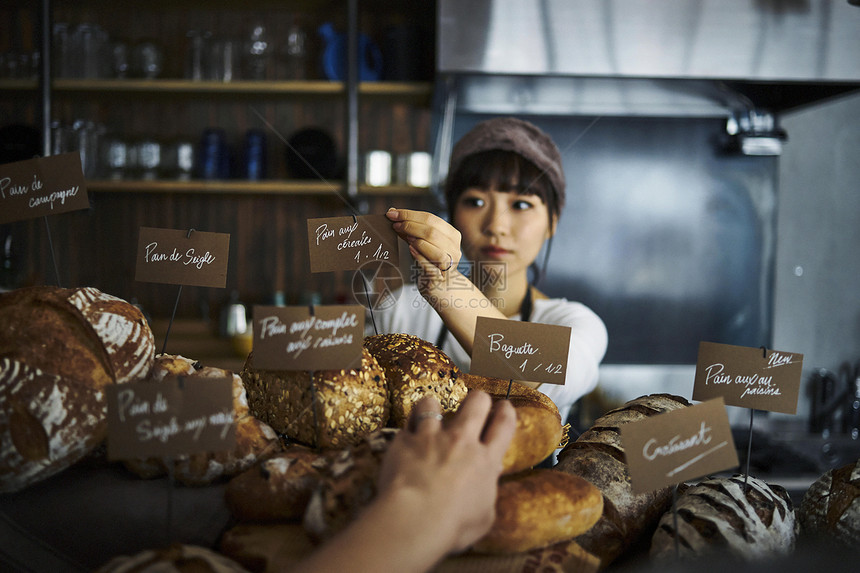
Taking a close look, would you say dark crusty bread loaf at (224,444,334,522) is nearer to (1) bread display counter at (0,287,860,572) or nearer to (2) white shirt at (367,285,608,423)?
(1) bread display counter at (0,287,860,572)

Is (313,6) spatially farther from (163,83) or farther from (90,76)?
(90,76)

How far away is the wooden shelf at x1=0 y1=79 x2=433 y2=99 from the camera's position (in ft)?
7.35

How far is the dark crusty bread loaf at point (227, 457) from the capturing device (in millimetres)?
542

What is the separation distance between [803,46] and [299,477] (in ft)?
6.71

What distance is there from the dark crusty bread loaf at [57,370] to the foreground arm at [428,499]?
0.91ft

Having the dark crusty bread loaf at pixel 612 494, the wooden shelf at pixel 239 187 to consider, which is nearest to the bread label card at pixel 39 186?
the dark crusty bread loaf at pixel 612 494

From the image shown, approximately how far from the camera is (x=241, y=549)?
1.51 feet

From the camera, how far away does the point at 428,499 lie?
0.40 metres

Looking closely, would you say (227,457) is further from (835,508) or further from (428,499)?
(835,508)

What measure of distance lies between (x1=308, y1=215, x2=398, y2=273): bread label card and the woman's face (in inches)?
24.4

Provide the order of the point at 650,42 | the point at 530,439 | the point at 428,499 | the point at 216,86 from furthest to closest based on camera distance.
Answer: the point at 216,86 → the point at 650,42 → the point at 530,439 → the point at 428,499

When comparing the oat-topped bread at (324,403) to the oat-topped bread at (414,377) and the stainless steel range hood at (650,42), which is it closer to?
the oat-topped bread at (414,377)

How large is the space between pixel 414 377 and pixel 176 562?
11.5 inches

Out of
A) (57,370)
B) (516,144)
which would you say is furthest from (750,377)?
(516,144)
